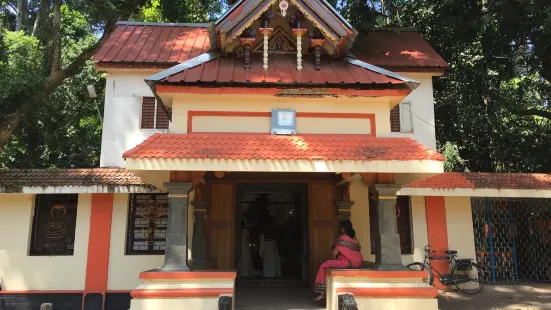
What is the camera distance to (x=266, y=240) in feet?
37.4

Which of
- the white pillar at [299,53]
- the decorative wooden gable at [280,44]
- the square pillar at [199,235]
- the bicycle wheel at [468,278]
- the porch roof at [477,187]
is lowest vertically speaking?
the bicycle wheel at [468,278]

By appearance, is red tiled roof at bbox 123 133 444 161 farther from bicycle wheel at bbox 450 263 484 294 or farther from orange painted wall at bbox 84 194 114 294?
bicycle wheel at bbox 450 263 484 294

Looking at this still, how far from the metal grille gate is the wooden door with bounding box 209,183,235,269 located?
20.5 feet

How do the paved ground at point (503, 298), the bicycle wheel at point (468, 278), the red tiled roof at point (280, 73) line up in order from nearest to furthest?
the red tiled roof at point (280, 73) < the paved ground at point (503, 298) < the bicycle wheel at point (468, 278)

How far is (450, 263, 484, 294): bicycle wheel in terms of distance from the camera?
1015 cm

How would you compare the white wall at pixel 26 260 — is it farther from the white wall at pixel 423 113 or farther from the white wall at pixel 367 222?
the white wall at pixel 423 113

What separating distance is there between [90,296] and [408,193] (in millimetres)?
7464

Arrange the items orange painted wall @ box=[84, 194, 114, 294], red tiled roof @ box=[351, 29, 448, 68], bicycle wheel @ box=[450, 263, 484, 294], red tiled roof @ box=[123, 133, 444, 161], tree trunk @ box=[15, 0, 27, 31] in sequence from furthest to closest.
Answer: tree trunk @ box=[15, 0, 27, 31], red tiled roof @ box=[351, 29, 448, 68], bicycle wheel @ box=[450, 263, 484, 294], orange painted wall @ box=[84, 194, 114, 294], red tiled roof @ box=[123, 133, 444, 161]

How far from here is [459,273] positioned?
10289 millimetres

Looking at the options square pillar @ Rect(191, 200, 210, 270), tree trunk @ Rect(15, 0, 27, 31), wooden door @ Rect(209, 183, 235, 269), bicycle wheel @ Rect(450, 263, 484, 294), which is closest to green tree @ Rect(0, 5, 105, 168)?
tree trunk @ Rect(15, 0, 27, 31)

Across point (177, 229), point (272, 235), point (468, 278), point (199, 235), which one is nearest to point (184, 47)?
point (199, 235)

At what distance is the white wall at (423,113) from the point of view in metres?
10.9

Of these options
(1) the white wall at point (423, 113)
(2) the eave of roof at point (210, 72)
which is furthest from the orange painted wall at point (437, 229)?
(2) the eave of roof at point (210, 72)

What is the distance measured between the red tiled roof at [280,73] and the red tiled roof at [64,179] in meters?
2.98
